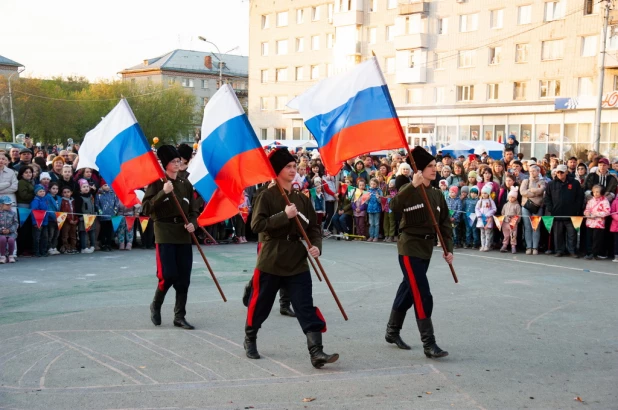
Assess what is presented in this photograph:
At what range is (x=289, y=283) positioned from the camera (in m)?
6.86

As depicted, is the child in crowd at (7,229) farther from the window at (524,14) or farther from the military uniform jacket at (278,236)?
the window at (524,14)

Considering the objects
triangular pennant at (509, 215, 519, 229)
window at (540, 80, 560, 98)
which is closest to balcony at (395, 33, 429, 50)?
window at (540, 80, 560, 98)

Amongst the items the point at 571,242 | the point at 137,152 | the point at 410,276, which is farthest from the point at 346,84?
the point at 571,242

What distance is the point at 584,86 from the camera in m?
45.8

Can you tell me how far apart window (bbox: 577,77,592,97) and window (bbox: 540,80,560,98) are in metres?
1.48

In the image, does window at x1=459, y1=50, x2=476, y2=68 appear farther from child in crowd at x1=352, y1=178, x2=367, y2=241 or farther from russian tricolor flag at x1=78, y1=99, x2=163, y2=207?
russian tricolor flag at x1=78, y1=99, x2=163, y2=207

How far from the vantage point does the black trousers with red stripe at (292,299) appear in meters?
6.66

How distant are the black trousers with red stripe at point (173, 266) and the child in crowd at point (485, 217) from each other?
8.97 m

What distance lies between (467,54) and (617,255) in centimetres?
3964

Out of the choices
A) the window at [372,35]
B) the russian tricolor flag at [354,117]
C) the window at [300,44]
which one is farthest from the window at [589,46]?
the russian tricolor flag at [354,117]

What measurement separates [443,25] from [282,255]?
→ 49420mm

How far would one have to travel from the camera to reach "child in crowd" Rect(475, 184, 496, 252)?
15.7 metres

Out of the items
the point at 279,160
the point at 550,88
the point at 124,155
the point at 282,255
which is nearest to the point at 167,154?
the point at 124,155

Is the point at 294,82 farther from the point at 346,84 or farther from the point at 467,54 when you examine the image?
the point at 346,84
